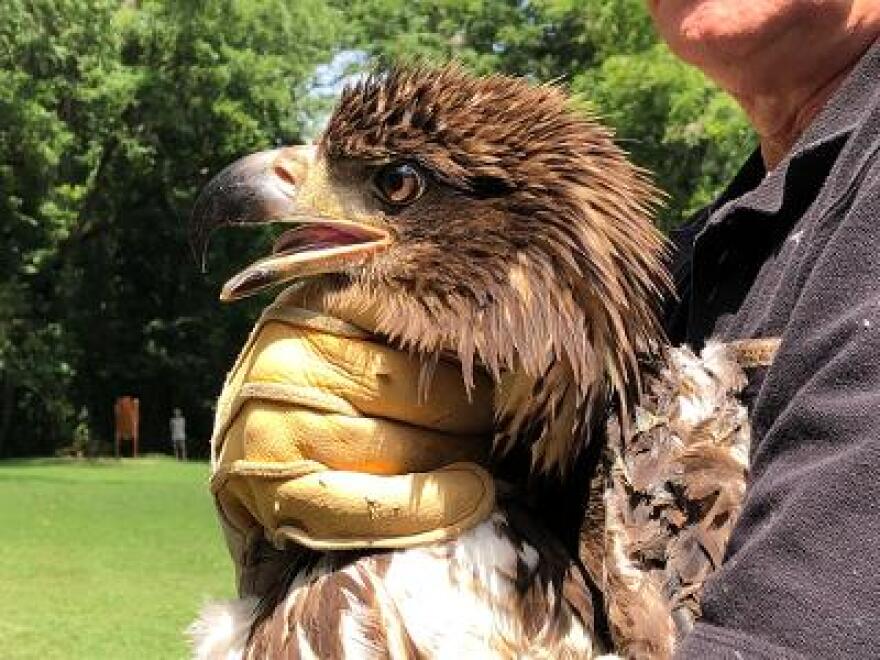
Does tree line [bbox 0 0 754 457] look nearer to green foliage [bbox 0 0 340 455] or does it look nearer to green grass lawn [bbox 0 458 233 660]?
green foliage [bbox 0 0 340 455]

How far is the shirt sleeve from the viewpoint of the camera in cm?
130

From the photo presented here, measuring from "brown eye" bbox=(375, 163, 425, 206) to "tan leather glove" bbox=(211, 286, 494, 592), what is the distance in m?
0.21

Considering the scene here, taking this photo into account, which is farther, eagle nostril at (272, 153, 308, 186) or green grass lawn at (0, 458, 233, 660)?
green grass lawn at (0, 458, 233, 660)

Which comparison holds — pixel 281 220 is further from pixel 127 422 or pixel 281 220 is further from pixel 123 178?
pixel 123 178

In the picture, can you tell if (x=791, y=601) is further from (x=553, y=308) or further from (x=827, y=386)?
(x=553, y=308)

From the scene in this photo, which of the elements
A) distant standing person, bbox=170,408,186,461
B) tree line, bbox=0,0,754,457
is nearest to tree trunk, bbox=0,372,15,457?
tree line, bbox=0,0,754,457

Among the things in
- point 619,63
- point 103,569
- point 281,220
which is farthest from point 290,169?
point 619,63

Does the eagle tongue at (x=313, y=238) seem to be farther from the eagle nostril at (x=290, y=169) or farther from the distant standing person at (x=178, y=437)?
the distant standing person at (x=178, y=437)

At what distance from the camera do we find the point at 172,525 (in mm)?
13078

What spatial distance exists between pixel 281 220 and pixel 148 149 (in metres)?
29.0

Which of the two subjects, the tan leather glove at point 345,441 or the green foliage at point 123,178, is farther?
the green foliage at point 123,178

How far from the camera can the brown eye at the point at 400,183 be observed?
1.90 meters

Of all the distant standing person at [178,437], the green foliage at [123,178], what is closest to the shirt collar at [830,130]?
the green foliage at [123,178]

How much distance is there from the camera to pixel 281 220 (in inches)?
78.0
